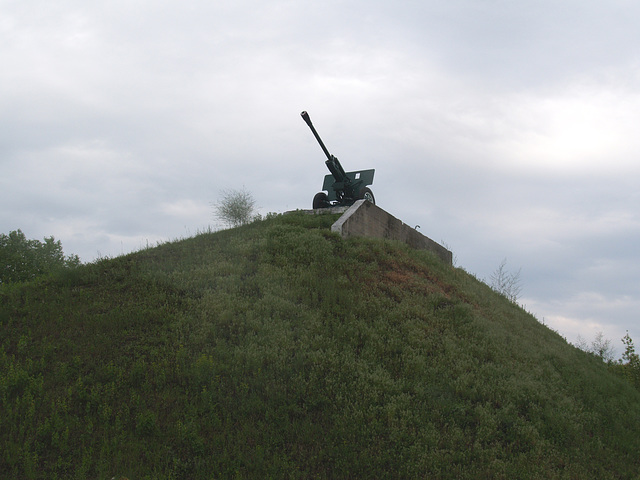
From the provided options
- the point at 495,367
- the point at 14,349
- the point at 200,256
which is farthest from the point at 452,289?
the point at 14,349

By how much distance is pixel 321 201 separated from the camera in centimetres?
1566

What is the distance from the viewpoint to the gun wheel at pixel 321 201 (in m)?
15.6

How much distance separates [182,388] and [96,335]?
2057 millimetres

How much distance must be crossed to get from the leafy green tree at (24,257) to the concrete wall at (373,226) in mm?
17128

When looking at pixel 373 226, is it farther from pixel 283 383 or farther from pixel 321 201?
pixel 283 383

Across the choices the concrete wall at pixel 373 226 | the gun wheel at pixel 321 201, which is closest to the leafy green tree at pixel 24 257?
the gun wheel at pixel 321 201

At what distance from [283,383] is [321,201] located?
9.79 m

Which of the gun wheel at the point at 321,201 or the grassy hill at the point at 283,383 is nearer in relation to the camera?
the grassy hill at the point at 283,383

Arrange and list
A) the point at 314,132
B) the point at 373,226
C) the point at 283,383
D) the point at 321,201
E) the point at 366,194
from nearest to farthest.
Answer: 1. the point at 283,383
2. the point at 373,226
3. the point at 314,132
4. the point at 321,201
5. the point at 366,194

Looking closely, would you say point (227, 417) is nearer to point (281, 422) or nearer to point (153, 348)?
point (281, 422)

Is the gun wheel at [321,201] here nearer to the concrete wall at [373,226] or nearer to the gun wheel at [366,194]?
the gun wheel at [366,194]

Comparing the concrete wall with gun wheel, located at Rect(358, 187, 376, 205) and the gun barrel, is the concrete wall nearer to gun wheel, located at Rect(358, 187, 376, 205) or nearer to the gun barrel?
gun wheel, located at Rect(358, 187, 376, 205)

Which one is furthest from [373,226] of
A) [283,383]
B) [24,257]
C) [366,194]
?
[24,257]

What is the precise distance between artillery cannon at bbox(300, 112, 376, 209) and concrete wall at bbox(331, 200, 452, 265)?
4.21ft
